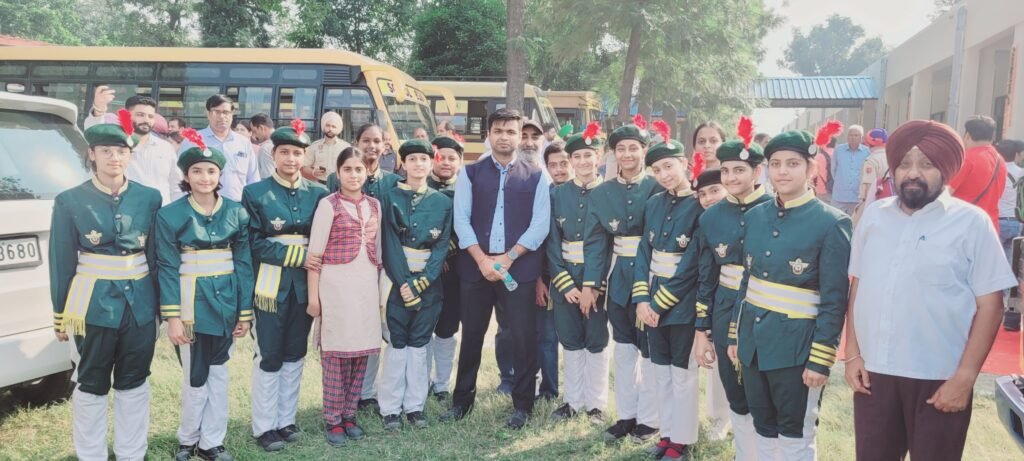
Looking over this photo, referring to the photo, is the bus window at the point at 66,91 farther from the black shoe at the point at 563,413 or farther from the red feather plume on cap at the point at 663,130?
the red feather plume on cap at the point at 663,130

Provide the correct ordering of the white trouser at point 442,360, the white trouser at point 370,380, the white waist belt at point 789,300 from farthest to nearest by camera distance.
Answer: the white trouser at point 442,360 → the white trouser at point 370,380 → the white waist belt at point 789,300

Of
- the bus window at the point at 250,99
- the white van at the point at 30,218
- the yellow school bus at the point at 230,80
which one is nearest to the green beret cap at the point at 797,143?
the white van at the point at 30,218

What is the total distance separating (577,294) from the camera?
4496 mm

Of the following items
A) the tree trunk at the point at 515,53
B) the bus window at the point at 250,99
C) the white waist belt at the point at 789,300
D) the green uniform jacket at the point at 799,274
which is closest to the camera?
the green uniform jacket at the point at 799,274

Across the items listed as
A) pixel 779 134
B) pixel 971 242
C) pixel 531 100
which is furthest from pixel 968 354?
pixel 531 100

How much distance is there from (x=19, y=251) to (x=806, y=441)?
3.99m

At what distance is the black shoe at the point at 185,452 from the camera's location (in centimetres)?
393

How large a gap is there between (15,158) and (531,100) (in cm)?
1473

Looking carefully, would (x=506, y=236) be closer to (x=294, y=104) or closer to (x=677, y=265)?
(x=677, y=265)

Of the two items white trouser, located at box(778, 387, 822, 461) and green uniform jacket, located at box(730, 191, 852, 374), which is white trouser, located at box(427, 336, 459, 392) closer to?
green uniform jacket, located at box(730, 191, 852, 374)

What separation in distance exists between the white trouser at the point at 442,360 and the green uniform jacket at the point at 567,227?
101 centimetres

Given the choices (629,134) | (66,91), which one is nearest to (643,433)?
(629,134)

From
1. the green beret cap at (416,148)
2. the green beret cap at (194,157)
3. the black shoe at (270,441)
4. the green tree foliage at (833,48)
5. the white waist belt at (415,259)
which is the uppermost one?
the green tree foliage at (833,48)

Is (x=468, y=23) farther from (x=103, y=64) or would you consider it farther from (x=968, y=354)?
(x=968, y=354)
